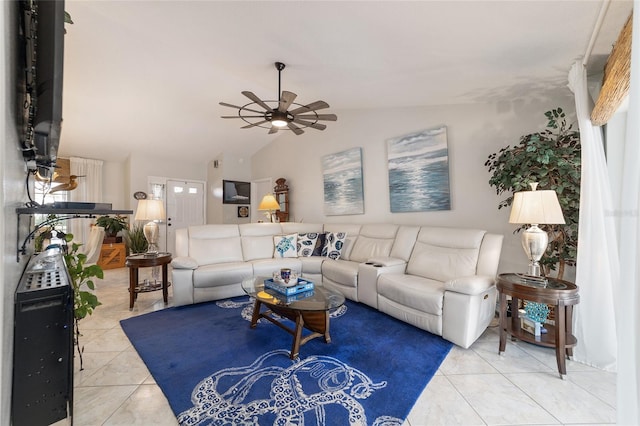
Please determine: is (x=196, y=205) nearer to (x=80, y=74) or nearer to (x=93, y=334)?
(x=80, y=74)

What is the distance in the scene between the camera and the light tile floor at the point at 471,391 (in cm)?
143

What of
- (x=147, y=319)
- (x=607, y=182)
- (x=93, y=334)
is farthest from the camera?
(x=147, y=319)

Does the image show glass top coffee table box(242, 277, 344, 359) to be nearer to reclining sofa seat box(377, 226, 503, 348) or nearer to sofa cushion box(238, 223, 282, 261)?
reclining sofa seat box(377, 226, 503, 348)

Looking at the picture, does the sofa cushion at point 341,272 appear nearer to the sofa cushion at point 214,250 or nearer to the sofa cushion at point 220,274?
the sofa cushion at point 220,274

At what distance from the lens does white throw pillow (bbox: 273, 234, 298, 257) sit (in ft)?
12.9

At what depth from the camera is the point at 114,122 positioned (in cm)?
442

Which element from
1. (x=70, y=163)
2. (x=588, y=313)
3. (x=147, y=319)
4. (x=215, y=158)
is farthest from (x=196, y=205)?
(x=588, y=313)

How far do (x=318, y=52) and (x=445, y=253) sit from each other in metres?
2.43

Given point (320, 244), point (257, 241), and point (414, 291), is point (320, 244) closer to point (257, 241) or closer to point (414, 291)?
point (257, 241)

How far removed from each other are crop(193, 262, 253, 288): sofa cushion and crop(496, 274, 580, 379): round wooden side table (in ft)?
8.89

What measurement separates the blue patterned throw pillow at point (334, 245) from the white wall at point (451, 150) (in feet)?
2.09

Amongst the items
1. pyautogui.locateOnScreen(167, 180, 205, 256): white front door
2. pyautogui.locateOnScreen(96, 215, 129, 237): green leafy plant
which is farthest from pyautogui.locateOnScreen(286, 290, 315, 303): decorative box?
pyautogui.locateOnScreen(96, 215, 129, 237): green leafy plant

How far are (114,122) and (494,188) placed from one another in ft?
19.0

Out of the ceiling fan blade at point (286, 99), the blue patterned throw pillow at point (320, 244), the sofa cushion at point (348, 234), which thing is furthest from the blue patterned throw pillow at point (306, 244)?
the ceiling fan blade at point (286, 99)
